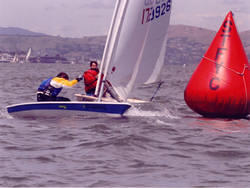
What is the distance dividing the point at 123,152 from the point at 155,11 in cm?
714

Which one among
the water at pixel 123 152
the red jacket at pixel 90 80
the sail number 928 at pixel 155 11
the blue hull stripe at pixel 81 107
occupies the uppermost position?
the sail number 928 at pixel 155 11

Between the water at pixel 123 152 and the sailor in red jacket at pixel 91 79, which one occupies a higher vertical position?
the sailor in red jacket at pixel 91 79

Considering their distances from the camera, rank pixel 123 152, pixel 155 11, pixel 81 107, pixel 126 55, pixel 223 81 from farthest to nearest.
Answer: pixel 155 11 < pixel 126 55 < pixel 223 81 < pixel 81 107 < pixel 123 152

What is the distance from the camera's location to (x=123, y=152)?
9.87 m

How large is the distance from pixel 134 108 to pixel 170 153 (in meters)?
6.29

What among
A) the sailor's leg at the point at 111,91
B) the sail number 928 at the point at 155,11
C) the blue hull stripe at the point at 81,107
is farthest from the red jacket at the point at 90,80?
the sail number 928 at the point at 155,11

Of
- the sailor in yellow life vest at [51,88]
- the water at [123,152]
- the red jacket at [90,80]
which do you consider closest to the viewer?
the water at [123,152]

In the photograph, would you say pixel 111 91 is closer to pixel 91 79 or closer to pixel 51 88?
pixel 91 79

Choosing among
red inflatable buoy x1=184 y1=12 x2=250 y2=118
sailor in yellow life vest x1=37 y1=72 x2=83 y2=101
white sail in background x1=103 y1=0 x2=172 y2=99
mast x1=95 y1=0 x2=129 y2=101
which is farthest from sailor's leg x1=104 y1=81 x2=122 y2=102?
red inflatable buoy x1=184 y1=12 x2=250 y2=118

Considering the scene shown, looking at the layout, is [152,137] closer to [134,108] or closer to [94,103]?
[94,103]

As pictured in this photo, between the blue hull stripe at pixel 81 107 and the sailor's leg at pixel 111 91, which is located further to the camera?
the sailor's leg at pixel 111 91

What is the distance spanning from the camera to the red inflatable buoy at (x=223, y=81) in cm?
1463

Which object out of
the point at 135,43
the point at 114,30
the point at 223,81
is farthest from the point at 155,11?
the point at 223,81

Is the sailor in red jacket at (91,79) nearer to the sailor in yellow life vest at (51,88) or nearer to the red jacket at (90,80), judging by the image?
the red jacket at (90,80)
